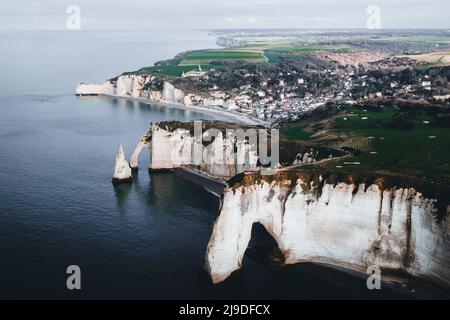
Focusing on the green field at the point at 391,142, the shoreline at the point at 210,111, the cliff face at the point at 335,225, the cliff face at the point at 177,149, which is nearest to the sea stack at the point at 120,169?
the cliff face at the point at 177,149

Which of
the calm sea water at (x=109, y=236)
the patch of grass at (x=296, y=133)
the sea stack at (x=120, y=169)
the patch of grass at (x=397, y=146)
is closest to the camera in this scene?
the calm sea water at (x=109, y=236)

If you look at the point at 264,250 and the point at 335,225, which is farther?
the point at 264,250

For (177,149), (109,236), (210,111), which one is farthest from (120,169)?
(210,111)

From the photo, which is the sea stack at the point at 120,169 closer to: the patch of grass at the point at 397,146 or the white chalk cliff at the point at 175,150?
the white chalk cliff at the point at 175,150

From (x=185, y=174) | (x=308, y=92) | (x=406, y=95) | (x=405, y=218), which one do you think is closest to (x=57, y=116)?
(x=185, y=174)

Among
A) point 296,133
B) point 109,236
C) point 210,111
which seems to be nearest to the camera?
point 109,236

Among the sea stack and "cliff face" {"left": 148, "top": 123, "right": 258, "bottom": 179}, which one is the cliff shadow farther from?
the sea stack

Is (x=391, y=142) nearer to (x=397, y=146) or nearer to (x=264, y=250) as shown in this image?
(x=397, y=146)

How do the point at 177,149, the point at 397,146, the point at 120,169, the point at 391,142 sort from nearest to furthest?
the point at 397,146, the point at 391,142, the point at 120,169, the point at 177,149

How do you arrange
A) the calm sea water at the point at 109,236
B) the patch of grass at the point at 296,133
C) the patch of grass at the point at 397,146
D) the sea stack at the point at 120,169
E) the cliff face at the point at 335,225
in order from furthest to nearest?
the patch of grass at the point at 296,133
the sea stack at the point at 120,169
the patch of grass at the point at 397,146
the cliff face at the point at 335,225
the calm sea water at the point at 109,236
